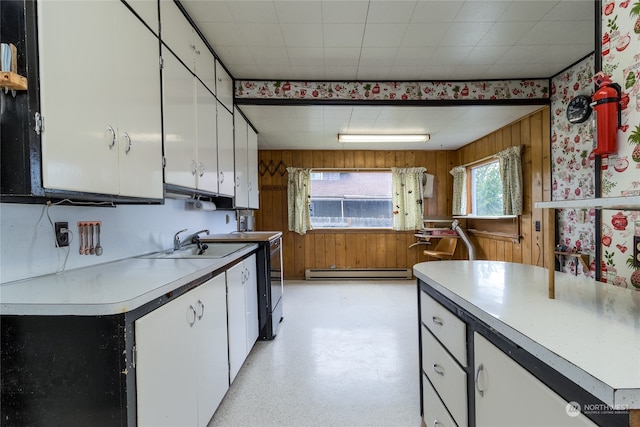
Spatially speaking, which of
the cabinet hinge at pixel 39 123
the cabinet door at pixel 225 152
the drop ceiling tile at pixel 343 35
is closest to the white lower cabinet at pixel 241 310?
the cabinet door at pixel 225 152

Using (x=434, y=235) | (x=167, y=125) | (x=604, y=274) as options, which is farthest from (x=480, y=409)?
(x=434, y=235)

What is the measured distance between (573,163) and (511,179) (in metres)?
0.82

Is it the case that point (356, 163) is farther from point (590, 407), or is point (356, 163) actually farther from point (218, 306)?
point (590, 407)

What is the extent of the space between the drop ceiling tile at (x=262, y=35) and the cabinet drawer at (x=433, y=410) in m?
2.46

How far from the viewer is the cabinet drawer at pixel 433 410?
47.6 inches

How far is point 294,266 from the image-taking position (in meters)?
5.16

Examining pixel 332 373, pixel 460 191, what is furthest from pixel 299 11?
pixel 460 191

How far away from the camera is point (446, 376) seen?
46.9 inches

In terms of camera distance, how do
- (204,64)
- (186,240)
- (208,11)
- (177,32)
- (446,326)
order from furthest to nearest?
(186,240), (204,64), (208,11), (177,32), (446,326)

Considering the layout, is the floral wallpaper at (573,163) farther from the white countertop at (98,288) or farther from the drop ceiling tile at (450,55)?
the white countertop at (98,288)

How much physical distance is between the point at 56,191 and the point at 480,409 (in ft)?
5.38

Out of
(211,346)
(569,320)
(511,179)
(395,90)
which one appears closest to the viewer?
(569,320)

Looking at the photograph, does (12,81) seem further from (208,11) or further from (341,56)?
(341,56)

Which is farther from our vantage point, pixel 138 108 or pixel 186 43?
pixel 186 43
